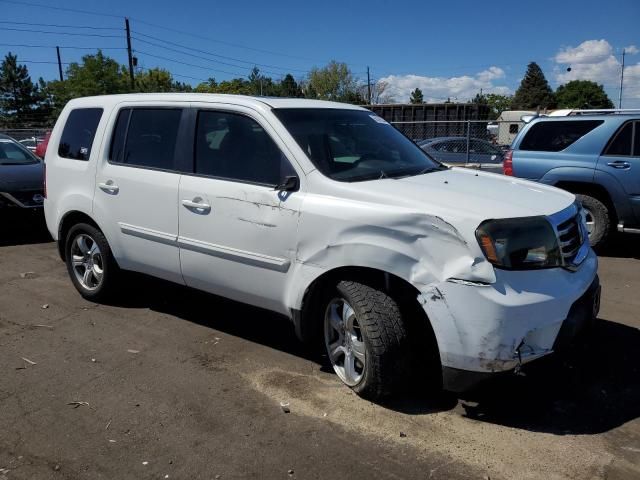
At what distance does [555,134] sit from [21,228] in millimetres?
7757

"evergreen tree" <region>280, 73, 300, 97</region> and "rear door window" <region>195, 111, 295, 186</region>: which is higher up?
"evergreen tree" <region>280, 73, 300, 97</region>

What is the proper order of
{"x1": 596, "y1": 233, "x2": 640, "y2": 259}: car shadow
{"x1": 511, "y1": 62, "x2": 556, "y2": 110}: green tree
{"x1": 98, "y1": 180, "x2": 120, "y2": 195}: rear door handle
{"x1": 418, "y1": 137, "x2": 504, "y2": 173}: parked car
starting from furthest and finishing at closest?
{"x1": 511, "y1": 62, "x2": 556, "y2": 110}: green tree < {"x1": 418, "y1": 137, "x2": 504, "y2": 173}: parked car < {"x1": 596, "y1": 233, "x2": 640, "y2": 259}: car shadow < {"x1": 98, "y1": 180, "x2": 120, "y2": 195}: rear door handle

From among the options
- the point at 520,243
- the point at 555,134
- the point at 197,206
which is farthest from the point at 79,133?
the point at 555,134

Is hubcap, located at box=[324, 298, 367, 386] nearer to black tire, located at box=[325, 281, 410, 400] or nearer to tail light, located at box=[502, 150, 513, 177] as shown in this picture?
black tire, located at box=[325, 281, 410, 400]

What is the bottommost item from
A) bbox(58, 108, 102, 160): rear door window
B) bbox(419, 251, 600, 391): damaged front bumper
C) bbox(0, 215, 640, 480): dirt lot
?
bbox(0, 215, 640, 480): dirt lot

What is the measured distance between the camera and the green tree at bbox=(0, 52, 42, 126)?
76062 mm

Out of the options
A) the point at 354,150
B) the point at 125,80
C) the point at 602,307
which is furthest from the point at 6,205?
the point at 125,80

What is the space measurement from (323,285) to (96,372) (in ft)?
5.75

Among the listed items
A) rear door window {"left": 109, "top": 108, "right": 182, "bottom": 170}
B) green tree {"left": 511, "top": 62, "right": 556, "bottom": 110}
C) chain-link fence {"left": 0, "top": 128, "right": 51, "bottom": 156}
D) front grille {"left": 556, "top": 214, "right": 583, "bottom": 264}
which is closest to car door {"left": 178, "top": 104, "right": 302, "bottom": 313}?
rear door window {"left": 109, "top": 108, "right": 182, "bottom": 170}

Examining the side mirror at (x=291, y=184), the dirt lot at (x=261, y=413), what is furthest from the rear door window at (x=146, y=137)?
the dirt lot at (x=261, y=413)

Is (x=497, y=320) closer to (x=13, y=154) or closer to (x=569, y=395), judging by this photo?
(x=569, y=395)

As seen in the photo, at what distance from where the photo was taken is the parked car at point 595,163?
7074mm

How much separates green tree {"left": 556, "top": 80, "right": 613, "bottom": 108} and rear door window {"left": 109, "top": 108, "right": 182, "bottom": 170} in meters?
93.4

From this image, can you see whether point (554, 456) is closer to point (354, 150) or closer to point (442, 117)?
point (354, 150)
